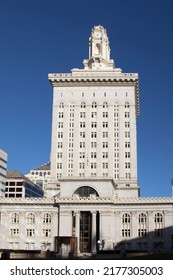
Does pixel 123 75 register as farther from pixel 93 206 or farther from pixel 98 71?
pixel 93 206

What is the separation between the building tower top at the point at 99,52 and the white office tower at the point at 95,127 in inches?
184

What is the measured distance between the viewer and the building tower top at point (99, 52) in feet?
492

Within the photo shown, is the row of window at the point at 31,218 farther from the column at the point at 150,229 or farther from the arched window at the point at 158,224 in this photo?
the arched window at the point at 158,224

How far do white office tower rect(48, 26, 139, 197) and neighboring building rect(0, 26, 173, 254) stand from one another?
31cm

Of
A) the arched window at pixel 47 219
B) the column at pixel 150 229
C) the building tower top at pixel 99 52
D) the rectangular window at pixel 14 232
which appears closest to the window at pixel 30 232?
the rectangular window at pixel 14 232

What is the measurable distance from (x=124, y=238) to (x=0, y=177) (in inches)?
3414

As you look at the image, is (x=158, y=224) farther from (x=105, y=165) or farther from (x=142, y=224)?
(x=105, y=165)

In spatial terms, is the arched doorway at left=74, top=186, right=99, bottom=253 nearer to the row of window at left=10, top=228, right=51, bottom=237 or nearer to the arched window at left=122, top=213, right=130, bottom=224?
the arched window at left=122, top=213, right=130, bottom=224

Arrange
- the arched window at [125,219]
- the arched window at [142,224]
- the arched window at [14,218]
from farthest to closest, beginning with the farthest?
1. the arched window at [14,218]
2. the arched window at [125,219]
3. the arched window at [142,224]

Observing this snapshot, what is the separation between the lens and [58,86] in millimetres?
141750

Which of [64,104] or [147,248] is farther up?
[64,104]

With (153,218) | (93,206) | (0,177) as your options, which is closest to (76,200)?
(93,206)

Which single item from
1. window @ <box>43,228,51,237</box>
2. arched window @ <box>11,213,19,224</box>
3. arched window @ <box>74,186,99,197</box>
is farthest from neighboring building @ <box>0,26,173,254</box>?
window @ <box>43,228,51,237</box>

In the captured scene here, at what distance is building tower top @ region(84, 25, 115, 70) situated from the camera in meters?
150
